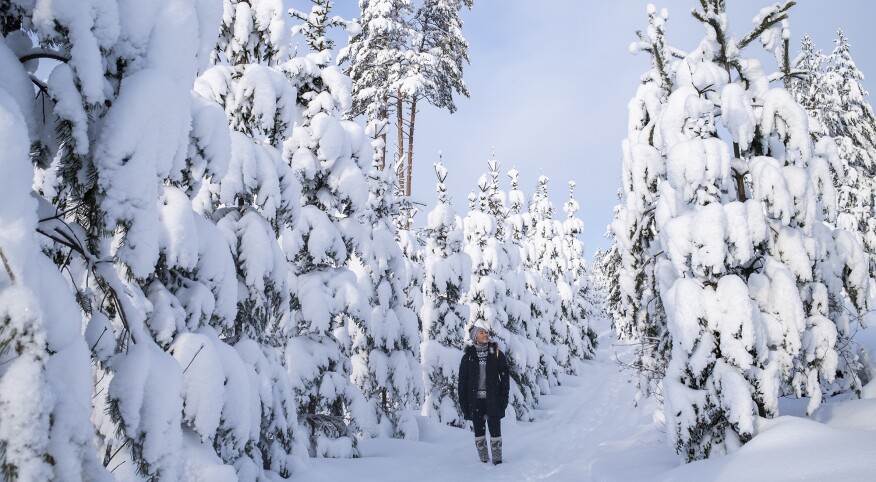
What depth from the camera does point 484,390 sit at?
9.28 m

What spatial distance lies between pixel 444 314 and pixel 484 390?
6.33 metres

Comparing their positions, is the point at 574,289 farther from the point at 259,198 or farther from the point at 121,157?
the point at 121,157

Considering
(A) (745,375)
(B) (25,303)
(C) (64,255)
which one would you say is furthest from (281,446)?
(A) (745,375)

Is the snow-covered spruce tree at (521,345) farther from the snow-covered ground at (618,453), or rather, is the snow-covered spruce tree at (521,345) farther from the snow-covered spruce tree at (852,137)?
the snow-covered spruce tree at (852,137)

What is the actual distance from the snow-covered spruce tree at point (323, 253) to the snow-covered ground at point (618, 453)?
90cm

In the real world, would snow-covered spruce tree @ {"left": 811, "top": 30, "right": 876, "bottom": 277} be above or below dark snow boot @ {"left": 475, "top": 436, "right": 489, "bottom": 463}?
above

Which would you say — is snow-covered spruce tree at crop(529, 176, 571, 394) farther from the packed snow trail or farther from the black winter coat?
the black winter coat

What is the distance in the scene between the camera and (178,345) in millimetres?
4117

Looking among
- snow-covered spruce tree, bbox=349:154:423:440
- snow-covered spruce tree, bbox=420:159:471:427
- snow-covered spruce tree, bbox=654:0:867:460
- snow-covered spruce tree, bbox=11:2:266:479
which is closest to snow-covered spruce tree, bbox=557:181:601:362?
snow-covered spruce tree, bbox=420:159:471:427

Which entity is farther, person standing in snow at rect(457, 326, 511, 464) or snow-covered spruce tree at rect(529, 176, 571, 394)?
snow-covered spruce tree at rect(529, 176, 571, 394)

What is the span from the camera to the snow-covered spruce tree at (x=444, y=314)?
14797 millimetres

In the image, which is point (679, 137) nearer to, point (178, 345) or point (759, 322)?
point (759, 322)

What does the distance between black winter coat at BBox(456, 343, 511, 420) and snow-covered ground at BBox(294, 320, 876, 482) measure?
905mm

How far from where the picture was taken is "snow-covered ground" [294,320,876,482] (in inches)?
182
